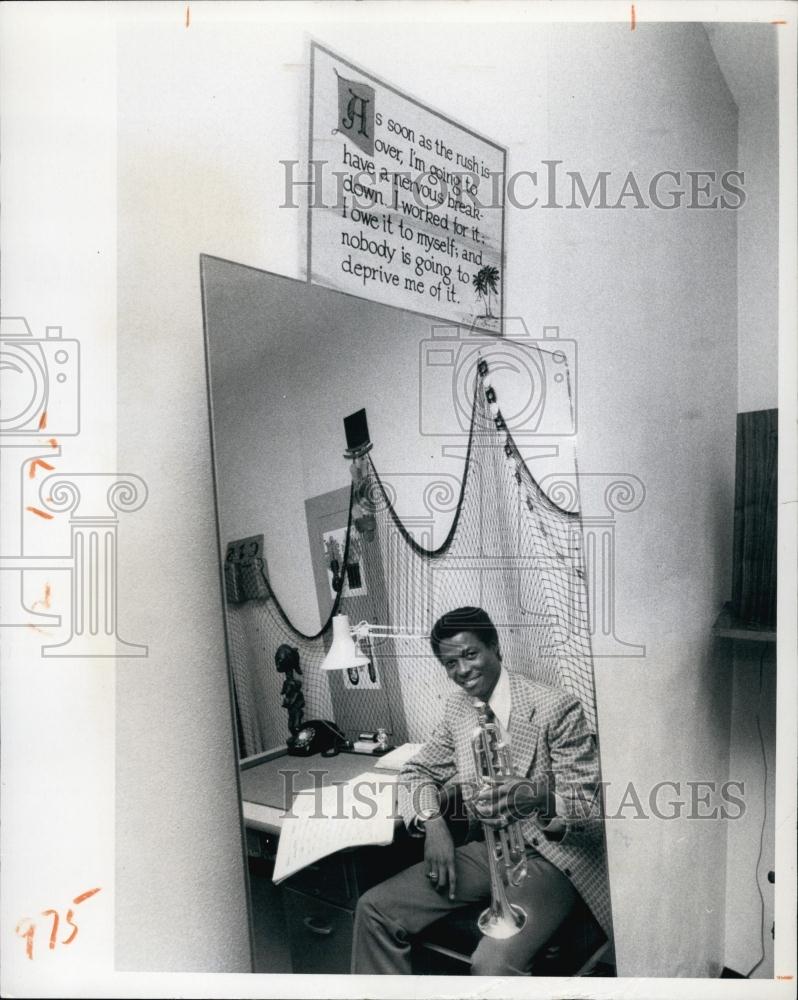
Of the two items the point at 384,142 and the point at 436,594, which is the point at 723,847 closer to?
the point at 436,594

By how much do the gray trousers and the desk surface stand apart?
0.17 metres

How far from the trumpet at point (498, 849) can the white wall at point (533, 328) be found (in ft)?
0.67

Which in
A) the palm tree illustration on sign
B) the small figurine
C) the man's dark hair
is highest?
the palm tree illustration on sign

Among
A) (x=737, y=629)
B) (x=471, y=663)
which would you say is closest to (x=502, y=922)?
(x=471, y=663)

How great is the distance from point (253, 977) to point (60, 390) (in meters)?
0.85

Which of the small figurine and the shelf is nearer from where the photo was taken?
the small figurine

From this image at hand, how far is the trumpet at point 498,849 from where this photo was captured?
3.80 feet

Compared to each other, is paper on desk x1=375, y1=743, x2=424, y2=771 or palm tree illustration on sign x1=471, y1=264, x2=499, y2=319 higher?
palm tree illustration on sign x1=471, y1=264, x2=499, y2=319

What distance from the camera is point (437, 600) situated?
1155mm

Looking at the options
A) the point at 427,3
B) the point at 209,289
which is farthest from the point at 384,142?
the point at 209,289

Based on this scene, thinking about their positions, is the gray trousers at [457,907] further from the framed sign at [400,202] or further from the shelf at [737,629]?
the framed sign at [400,202]

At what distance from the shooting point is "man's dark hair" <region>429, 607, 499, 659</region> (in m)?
1.15

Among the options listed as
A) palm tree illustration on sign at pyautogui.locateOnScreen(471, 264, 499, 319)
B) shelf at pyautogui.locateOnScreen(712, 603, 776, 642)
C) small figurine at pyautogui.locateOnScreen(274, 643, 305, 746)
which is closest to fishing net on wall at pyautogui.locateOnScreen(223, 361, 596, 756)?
small figurine at pyautogui.locateOnScreen(274, 643, 305, 746)

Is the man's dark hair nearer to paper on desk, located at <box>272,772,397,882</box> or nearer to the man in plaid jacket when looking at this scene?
the man in plaid jacket
